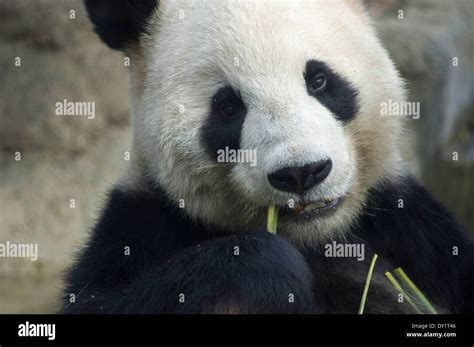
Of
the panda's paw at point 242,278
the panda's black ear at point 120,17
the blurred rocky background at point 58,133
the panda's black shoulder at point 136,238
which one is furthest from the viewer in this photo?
the blurred rocky background at point 58,133

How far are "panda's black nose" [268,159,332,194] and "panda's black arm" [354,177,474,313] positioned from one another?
0.78 m

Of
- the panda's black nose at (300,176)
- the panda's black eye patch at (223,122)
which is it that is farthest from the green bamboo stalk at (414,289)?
the panda's black eye patch at (223,122)

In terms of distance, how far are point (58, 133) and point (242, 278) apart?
5.08 m

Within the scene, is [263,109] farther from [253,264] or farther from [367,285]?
[367,285]

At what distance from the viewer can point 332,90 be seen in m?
4.10

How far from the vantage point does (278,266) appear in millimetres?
3809

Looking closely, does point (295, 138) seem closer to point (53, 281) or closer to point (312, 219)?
point (312, 219)

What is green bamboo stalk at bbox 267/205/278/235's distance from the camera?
3960 mm

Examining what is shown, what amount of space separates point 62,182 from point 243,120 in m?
4.87

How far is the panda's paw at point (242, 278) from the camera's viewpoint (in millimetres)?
3775

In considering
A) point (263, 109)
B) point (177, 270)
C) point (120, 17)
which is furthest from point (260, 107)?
point (120, 17)

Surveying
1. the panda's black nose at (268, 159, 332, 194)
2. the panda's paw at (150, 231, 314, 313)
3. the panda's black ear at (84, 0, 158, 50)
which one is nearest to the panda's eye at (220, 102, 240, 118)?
the panda's black nose at (268, 159, 332, 194)

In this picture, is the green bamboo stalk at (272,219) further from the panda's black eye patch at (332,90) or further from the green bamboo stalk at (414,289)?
the green bamboo stalk at (414,289)

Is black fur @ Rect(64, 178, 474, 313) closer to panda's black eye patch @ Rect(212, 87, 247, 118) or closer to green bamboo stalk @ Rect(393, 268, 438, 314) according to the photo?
green bamboo stalk @ Rect(393, 268, 438, 314)
